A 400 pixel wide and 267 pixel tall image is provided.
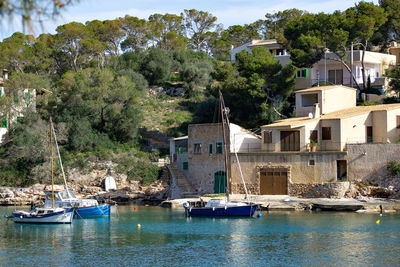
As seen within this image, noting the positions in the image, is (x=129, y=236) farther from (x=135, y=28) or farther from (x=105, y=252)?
(x=135, y=28)

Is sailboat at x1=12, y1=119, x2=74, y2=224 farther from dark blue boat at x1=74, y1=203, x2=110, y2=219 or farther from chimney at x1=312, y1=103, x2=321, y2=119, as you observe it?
chimney at x1=312, y1=103, x2=321, y2=119

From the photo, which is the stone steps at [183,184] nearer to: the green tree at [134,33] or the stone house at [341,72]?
the stone house at [341,72]

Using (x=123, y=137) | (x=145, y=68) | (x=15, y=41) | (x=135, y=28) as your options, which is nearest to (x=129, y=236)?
(x=123, y=137)

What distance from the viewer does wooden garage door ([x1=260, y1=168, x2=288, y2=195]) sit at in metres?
49.1

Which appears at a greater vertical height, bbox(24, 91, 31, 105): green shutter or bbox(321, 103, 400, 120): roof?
bbox(24, 91, 31, 105): green shutter

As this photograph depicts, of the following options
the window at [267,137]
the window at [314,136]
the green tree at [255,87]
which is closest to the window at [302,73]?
the green tree at [255,87]

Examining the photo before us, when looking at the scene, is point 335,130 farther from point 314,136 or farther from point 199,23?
point 199,23

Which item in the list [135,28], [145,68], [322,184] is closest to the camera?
[322,184]

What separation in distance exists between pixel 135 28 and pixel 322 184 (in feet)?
172

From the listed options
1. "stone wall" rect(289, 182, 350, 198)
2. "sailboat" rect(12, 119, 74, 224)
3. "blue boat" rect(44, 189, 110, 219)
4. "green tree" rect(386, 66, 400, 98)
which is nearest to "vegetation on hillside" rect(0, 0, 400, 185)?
"green tree" rect(386, 66, 400, 98)

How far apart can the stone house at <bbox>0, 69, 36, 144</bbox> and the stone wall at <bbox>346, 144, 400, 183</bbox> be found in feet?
113

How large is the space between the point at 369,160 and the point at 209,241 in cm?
1940

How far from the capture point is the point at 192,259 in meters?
28.3

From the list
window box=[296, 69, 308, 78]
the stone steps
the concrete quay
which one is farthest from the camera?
window box=[296, 69, 308, 78]
